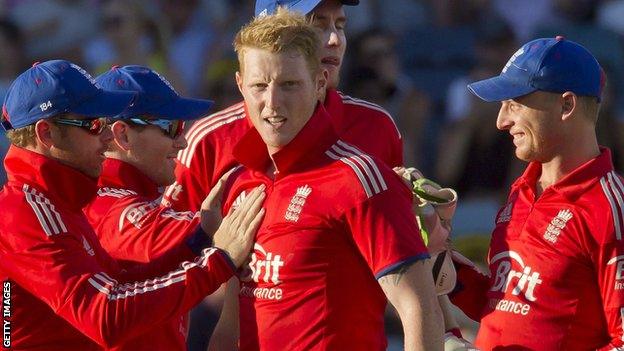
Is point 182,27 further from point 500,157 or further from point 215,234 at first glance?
point 215,234

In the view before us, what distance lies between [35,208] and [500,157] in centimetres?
614

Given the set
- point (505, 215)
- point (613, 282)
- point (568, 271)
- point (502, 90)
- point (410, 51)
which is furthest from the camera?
A: point (410, 51)

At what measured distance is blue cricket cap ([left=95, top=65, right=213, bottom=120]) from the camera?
217 inches

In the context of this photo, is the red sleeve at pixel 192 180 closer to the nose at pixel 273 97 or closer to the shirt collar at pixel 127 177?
the shirt collar at pixel 127 177

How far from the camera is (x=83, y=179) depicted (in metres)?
4.99

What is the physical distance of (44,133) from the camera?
496 centimetres

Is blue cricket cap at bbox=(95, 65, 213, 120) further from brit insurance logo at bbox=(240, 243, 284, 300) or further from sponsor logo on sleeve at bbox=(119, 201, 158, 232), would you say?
brit insurance logo at bbox=(240, 243, 284, 300)

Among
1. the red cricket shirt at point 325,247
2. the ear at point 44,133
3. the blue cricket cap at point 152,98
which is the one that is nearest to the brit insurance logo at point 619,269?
the red cricket shirt at point 325,247

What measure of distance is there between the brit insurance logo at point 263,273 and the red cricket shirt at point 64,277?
2.9 inches

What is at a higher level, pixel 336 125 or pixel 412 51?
pixel 336 125

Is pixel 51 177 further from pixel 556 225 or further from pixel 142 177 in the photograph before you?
pixel 556 225

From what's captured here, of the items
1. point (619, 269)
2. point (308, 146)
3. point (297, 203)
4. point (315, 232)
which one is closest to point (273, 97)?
point (308, 146)

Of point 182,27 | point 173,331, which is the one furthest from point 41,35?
point 173,331

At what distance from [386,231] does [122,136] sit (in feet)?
4.53
